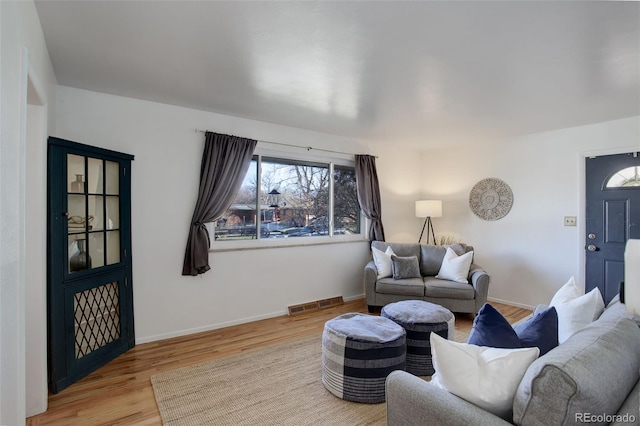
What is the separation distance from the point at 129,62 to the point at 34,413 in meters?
2.52

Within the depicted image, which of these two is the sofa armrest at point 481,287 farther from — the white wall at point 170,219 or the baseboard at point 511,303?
the white wall at point 170,219

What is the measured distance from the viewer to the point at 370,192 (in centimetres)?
493

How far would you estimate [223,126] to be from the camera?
3.71m

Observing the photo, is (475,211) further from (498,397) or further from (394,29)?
(498,397)

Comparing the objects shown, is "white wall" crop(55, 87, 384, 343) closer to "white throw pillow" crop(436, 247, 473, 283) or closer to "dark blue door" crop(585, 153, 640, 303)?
"white throw pillow" crop(436, 247, 473, 283)

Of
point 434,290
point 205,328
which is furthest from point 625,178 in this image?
point 205,328

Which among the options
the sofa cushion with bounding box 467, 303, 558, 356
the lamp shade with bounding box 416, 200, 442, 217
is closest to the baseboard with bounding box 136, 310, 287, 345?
the lamp shade with bounding box 416, 200, 442, 217

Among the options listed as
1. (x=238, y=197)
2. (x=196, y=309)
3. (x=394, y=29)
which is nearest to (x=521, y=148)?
(x=394, y=29)

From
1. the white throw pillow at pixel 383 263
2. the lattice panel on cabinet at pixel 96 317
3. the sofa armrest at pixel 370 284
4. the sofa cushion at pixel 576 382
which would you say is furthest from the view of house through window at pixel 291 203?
the sofa cushion at pixel 576 382

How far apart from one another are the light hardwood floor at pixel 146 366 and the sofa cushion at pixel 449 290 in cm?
32

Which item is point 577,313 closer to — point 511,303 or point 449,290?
point 449,290

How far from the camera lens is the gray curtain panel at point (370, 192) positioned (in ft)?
15.9

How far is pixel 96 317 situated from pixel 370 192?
366cm

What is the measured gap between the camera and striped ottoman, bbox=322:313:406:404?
2266mm
